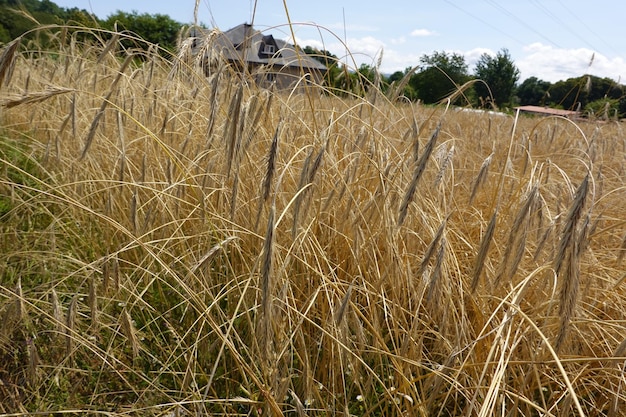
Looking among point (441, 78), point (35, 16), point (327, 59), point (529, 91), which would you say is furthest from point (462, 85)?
point (529, 91)

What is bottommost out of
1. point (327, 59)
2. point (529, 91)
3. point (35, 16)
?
point (327, 59)

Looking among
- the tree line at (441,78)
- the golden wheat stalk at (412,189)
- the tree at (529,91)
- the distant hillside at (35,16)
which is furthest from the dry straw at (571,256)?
the tree at (529,91)

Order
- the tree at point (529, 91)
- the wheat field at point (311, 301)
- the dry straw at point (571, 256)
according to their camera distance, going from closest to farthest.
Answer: the dry straw at point (571, 256)
the wheat field at point (311, 301)
the tree at point (529, 91)

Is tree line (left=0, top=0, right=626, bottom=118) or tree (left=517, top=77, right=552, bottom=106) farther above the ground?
tree (left=517, top=77, right=552, bottom=106)

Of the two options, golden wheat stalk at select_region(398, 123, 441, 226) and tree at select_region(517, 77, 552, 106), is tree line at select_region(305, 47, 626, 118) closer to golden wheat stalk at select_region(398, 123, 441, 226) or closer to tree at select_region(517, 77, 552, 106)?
golden wheat stalk at select_region(398, 123, 441, 226)

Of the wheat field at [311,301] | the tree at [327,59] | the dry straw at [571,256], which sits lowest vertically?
the wheat field at [311,301]

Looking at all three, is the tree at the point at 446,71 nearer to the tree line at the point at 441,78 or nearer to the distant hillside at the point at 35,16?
the tree line at the point at 441,78

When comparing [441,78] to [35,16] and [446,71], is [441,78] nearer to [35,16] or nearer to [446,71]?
[446,71]

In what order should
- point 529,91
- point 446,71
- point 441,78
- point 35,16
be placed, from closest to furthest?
point 446,71 → point 35,16 → point 441,78 → point 529,91

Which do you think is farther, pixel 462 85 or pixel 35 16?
pixel 35 16

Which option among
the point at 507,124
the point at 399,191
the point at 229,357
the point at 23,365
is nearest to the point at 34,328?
the point at 23,365

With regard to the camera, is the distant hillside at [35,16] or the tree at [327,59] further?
the distant hillside at [35,16]

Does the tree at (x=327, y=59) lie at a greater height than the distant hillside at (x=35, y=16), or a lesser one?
lesser

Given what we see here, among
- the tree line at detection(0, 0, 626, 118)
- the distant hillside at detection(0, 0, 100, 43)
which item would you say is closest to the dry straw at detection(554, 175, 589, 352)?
the tree line at detection(0, 0, 626, 118)
